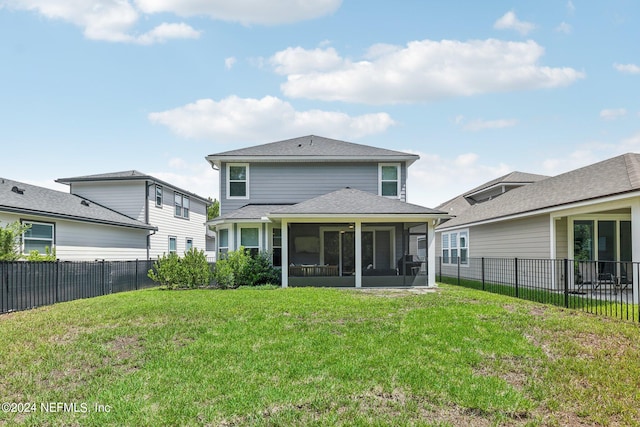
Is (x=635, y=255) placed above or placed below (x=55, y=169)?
below

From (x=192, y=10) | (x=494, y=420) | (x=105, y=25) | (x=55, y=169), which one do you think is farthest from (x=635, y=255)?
(x=55, y=169)

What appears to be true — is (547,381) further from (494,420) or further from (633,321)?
(633,321)

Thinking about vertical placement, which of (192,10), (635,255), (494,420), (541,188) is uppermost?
(192,10)

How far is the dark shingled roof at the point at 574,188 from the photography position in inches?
448

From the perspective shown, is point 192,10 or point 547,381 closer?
point 547,381

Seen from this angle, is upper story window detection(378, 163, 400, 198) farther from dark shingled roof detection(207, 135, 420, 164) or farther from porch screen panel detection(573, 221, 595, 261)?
porch screen panel detection(573, 221, 595, 261)

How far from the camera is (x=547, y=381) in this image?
201 inches

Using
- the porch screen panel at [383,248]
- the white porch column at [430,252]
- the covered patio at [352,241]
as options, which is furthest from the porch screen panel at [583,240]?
the porch screen panel at [383,248]

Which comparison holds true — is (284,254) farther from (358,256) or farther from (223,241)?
(223,241)

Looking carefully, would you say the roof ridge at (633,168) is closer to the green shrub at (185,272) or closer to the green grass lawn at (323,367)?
the green grass lawn at (323,367)

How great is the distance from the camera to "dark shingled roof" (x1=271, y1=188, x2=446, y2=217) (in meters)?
13.8

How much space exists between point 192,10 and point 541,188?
14.4 m

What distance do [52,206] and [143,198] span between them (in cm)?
572

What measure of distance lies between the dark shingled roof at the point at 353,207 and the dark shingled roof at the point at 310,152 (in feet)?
9.26
